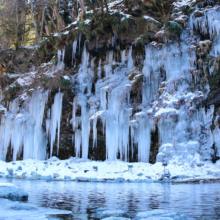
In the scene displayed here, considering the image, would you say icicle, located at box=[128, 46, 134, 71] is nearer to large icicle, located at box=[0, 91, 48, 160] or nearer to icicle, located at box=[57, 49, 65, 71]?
icicle, located at box=[57, 49, 65, 71]

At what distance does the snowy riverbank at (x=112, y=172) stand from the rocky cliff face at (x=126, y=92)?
0.60 m

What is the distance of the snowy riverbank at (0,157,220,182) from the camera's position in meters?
10.9

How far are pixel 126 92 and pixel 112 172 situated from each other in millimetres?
5173

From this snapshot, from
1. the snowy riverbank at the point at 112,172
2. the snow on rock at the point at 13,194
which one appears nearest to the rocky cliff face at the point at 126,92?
the snowy riverbank at the point at 112,172

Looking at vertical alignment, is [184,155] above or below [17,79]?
below

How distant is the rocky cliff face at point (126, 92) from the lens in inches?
524

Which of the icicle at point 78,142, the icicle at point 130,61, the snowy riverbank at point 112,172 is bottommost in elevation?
the snowy riverbank at point 112,172

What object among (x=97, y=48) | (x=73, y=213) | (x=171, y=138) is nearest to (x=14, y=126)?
(x=97, y=48)

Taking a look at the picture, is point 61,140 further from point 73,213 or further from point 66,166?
point 73,213

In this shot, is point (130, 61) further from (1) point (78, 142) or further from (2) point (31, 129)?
(2) point (31, 129)

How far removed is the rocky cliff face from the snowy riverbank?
603mm

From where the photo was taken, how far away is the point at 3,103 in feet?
→ 62.2

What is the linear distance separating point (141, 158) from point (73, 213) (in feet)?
33.4

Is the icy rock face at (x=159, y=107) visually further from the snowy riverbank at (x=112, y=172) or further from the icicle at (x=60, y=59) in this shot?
the icicle at (x=60, y=59)
